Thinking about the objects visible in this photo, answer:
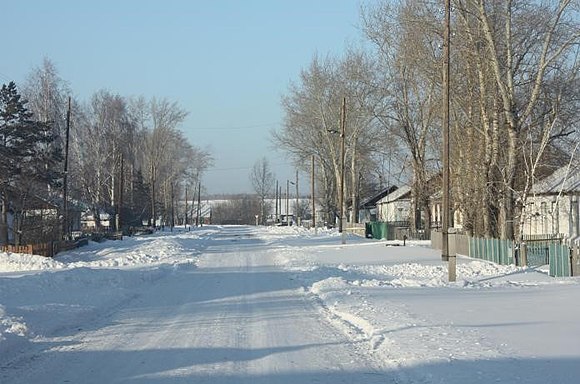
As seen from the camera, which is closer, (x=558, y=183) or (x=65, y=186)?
(x=558, y=183)

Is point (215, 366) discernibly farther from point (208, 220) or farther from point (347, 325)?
point (208, 220)

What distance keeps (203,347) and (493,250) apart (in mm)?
20740

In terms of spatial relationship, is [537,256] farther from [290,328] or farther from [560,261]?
[290,328]

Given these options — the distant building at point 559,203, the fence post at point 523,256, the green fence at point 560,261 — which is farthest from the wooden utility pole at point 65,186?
the green fence at point 560,261

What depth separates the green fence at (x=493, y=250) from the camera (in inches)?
1090

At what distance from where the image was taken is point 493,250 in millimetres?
29172

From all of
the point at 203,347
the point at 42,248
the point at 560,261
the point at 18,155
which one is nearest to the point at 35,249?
the point at 42,248

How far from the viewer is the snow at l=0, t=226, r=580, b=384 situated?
891cm

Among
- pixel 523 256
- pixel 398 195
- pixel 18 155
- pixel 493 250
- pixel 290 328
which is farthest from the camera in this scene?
pixel 398 195

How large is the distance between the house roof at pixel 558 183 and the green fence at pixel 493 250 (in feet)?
34.0

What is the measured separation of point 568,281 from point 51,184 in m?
35.0

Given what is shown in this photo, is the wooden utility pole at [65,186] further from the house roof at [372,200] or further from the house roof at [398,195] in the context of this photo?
the house roof at [372,200]

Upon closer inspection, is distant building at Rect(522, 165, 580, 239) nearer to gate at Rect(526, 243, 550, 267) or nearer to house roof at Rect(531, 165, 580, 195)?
house roof at Rect(531, 165, 580, 195)

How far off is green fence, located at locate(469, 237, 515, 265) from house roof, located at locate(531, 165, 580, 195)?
34.0 feet
